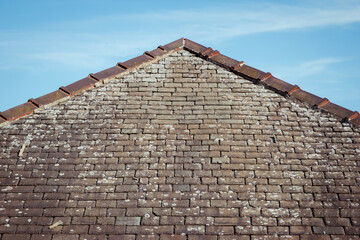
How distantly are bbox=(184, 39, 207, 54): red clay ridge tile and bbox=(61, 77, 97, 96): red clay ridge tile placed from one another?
2129 millimetres

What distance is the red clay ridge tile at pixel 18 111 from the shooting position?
7.21 m

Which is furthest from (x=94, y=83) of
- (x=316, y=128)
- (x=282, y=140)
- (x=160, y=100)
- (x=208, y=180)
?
(x=316, y=128)

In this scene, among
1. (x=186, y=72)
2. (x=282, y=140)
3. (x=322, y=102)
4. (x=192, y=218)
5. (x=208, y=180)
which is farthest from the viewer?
(x=186, y=72)

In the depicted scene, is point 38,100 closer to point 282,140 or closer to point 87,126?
point 87,126

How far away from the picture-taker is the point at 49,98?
755 cm

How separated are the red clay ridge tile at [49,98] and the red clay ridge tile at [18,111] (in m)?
0.11

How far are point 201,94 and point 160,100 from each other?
79 cm

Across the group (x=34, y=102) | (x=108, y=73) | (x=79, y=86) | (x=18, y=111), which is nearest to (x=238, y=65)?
(x=108, y=73)

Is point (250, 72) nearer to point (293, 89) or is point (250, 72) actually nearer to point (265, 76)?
point (265, 76)

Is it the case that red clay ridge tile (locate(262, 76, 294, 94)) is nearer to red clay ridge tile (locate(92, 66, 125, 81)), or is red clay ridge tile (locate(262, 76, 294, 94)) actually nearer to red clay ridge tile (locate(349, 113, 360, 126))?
red clay ridge tile (locate(349, 113, 360, 126))

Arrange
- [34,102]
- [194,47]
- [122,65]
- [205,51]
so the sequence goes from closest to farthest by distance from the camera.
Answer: [34,102] < [122,65] < [205,51] < [194,47]

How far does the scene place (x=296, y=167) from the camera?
6391 millimetres

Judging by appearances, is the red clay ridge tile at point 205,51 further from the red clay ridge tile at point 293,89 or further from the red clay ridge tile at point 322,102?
the red clay ridge tile at point 322,102

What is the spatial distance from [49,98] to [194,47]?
316 cm
